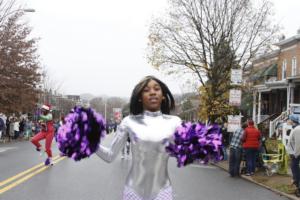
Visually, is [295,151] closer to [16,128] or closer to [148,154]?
[148,154]

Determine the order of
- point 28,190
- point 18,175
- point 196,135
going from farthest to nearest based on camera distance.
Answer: point 18,175 → point 28,190 → point 196,135

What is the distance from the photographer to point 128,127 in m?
4.13

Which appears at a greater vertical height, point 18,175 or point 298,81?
point 298,81

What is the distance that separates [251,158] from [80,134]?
1274cm

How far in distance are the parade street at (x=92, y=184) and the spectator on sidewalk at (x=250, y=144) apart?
2.69 ft

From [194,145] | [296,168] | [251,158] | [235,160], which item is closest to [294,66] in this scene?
[251,158]

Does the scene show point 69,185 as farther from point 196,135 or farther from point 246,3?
point 246,3

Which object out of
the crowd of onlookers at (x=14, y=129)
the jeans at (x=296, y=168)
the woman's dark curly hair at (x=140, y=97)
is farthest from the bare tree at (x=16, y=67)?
the woman's dark curly hair at (x=140, y=97)

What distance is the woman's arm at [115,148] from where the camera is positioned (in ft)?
13.5

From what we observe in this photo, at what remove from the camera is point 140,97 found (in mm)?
4211

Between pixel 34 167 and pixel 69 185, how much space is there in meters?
4.03

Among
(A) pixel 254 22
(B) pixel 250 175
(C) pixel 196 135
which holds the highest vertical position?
(A) pixel 254 22

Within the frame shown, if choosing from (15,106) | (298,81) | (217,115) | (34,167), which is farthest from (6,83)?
(34,167)

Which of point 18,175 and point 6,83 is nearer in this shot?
point 18,175
